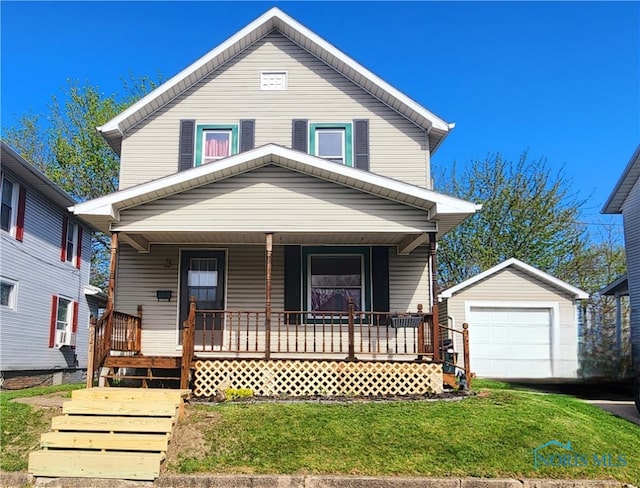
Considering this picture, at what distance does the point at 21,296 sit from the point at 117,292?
13.7 feet

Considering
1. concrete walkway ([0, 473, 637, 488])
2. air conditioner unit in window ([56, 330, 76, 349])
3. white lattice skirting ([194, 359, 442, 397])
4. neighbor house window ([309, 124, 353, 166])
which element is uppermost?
neighbor house window ([309, 124, 353, 166])

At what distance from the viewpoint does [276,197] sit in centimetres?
1059

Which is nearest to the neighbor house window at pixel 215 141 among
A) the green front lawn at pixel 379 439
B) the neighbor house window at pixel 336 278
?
the neighbor house window at pixel 336 278

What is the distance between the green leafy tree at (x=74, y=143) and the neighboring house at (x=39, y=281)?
697 cm

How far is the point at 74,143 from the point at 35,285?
498 inches

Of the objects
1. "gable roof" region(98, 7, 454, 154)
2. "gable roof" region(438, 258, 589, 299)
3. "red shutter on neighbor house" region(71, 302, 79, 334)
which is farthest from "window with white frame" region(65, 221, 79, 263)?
"gable roof" region(438, 258, 589, 299)

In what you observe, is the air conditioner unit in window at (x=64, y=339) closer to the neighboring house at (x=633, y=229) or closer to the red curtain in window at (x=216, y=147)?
the red curtain in window at (x=216, y=147)

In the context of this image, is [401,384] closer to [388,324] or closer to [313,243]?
[388,324]

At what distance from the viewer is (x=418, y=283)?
1255 centimetres

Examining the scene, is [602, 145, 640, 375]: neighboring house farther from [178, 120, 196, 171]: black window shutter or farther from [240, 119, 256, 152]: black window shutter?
[178, 120, 196, 171]: black window shutter

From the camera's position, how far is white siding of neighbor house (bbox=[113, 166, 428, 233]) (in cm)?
1051

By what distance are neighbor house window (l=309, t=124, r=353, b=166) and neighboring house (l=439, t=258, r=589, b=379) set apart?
20.6 feet

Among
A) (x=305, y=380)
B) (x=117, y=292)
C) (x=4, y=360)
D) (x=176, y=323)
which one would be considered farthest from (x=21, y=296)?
(x=305, y=380)

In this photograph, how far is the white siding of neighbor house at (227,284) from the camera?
12.3 meters
